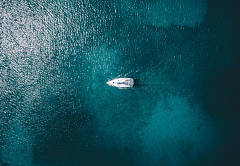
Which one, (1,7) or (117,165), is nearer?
(117,165)

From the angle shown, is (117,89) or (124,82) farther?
(117,89)

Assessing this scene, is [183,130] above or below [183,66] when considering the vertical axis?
below

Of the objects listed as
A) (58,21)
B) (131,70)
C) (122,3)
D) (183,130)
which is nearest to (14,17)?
(58,21)

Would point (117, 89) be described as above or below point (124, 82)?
below

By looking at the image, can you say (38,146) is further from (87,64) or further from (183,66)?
(183,66)

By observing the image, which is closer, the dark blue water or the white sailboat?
the white sailboat

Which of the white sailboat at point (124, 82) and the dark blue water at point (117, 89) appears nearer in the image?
the white sailboat at point (124, 82)

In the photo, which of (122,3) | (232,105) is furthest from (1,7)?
(232,105)

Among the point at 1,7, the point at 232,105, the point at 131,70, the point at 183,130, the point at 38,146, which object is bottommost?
the point at 38,146
